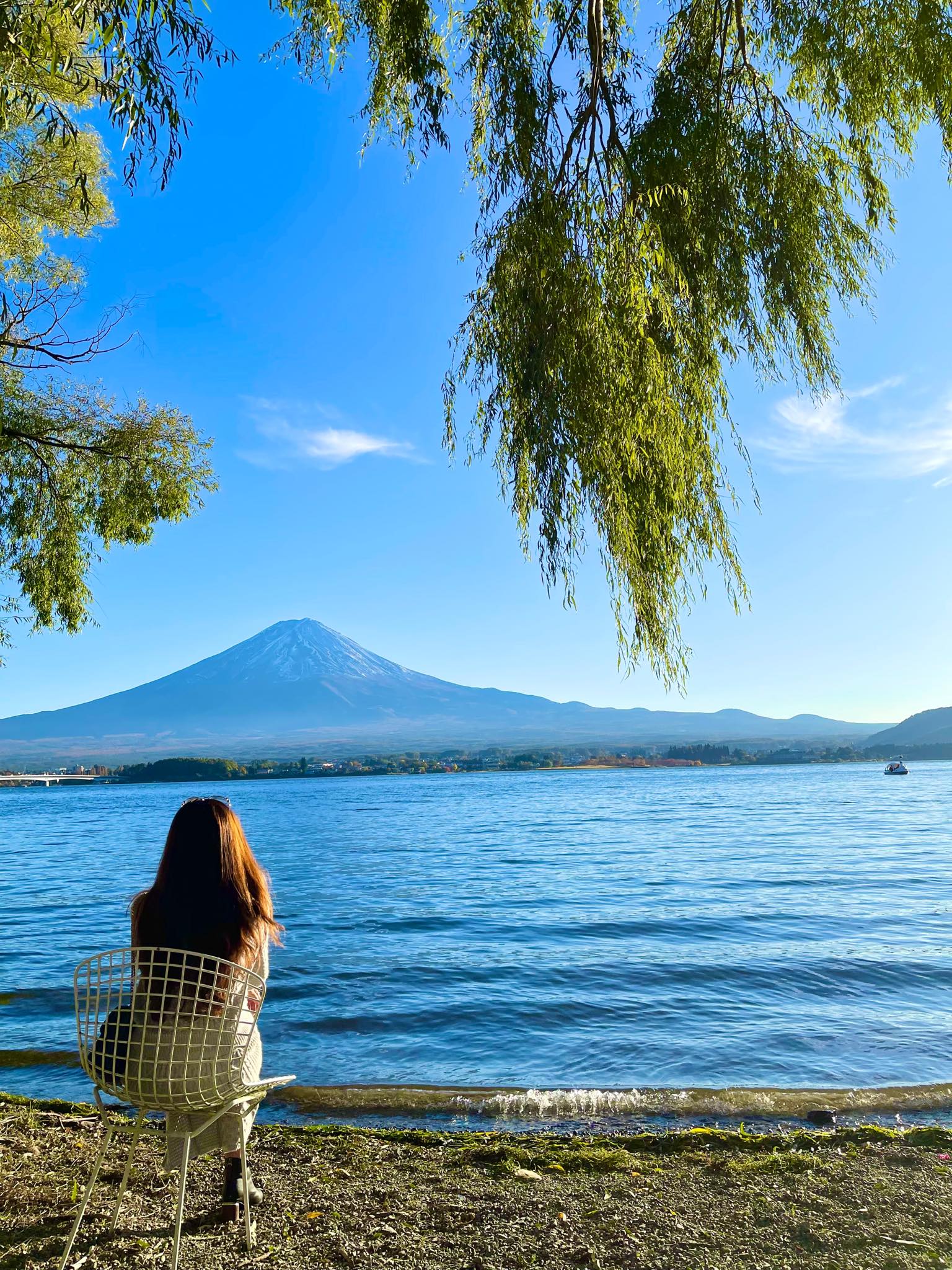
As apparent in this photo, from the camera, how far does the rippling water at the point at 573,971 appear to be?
6.82 metres

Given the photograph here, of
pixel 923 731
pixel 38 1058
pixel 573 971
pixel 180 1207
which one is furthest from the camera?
pixel 923 731

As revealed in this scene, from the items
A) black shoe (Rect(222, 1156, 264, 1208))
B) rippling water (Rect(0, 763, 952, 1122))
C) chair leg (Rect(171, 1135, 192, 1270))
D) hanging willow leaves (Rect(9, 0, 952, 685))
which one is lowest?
rippling water (Rect(0, 763, 952, 1122))

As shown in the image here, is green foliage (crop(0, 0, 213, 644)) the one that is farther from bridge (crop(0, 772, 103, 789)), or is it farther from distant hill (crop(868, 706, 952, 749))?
distant hill (crop(868, 706, 952, 749))

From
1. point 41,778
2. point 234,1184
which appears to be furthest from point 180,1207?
point 41,778

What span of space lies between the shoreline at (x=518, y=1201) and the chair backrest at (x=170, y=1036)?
68cm

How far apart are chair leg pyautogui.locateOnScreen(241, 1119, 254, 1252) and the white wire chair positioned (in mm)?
279

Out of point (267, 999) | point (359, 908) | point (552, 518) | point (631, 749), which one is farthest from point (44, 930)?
point (631, 749)

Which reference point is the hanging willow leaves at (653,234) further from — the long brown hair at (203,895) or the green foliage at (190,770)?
the green foliage at (190,770)

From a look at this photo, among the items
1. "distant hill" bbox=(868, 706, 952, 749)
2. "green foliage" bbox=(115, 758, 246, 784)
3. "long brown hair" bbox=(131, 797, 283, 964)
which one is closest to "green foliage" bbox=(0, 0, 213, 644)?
"long brown hair" bbox=(131, 797, 283, 964)

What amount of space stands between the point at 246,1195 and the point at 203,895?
1199 mm

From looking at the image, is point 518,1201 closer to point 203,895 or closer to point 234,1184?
point 234,1184

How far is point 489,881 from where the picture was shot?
67.7 ft

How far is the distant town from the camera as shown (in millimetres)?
107812

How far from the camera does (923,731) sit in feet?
496
